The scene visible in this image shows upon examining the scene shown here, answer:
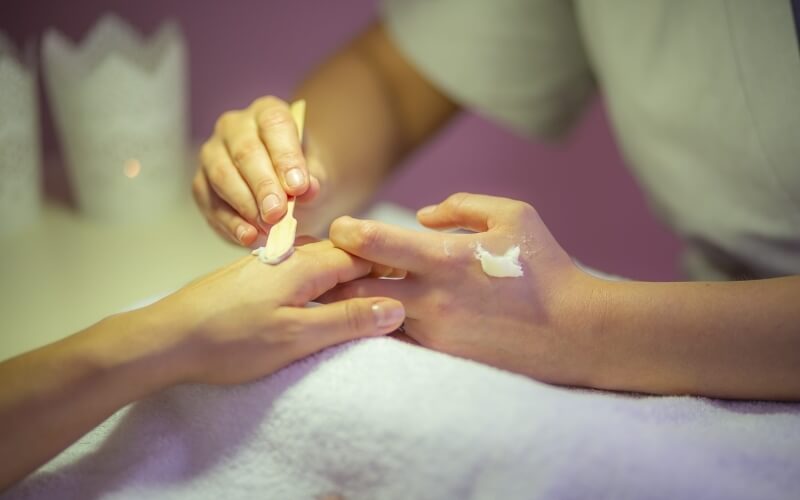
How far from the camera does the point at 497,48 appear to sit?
908 mm

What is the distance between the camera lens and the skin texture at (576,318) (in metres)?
0.57

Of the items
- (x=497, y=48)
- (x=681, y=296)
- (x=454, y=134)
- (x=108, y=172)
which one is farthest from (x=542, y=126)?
(x=108, y=172)

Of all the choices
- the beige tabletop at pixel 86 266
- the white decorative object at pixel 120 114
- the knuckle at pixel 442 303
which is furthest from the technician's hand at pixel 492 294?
the white decorative object at pixel 120 114

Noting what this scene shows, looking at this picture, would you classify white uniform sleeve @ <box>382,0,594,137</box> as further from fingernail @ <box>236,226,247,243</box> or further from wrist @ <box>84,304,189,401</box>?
wrist @ <box>84,304,189,401</box>

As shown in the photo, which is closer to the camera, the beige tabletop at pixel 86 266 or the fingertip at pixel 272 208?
the fingertip at pixel 272 208

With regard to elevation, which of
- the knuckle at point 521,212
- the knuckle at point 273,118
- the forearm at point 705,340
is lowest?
the forearm at point 705,340

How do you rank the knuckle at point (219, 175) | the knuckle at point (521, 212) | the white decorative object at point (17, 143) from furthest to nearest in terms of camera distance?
the white decorative object at point (17, 143)
the knuckle at point (219, 175)
the knuckle at point (521, 212)

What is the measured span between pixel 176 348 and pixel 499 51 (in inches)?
22.3

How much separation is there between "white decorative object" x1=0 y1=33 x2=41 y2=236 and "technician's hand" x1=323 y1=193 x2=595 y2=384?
50cm

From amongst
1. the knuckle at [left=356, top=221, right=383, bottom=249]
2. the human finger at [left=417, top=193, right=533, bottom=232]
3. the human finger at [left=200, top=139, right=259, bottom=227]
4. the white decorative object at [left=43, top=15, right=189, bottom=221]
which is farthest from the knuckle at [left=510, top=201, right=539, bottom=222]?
the white decorative object at [left=43, top=15, right=189, bottom=221]

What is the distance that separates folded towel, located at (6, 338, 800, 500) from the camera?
0.48 meters

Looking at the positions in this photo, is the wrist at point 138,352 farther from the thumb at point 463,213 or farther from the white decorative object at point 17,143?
the white decorative object at point 17,143

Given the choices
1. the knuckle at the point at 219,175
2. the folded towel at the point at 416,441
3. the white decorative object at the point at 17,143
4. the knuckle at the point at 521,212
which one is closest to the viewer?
the folded towel at the point at 416,441

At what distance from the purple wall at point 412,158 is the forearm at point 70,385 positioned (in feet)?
1.82
